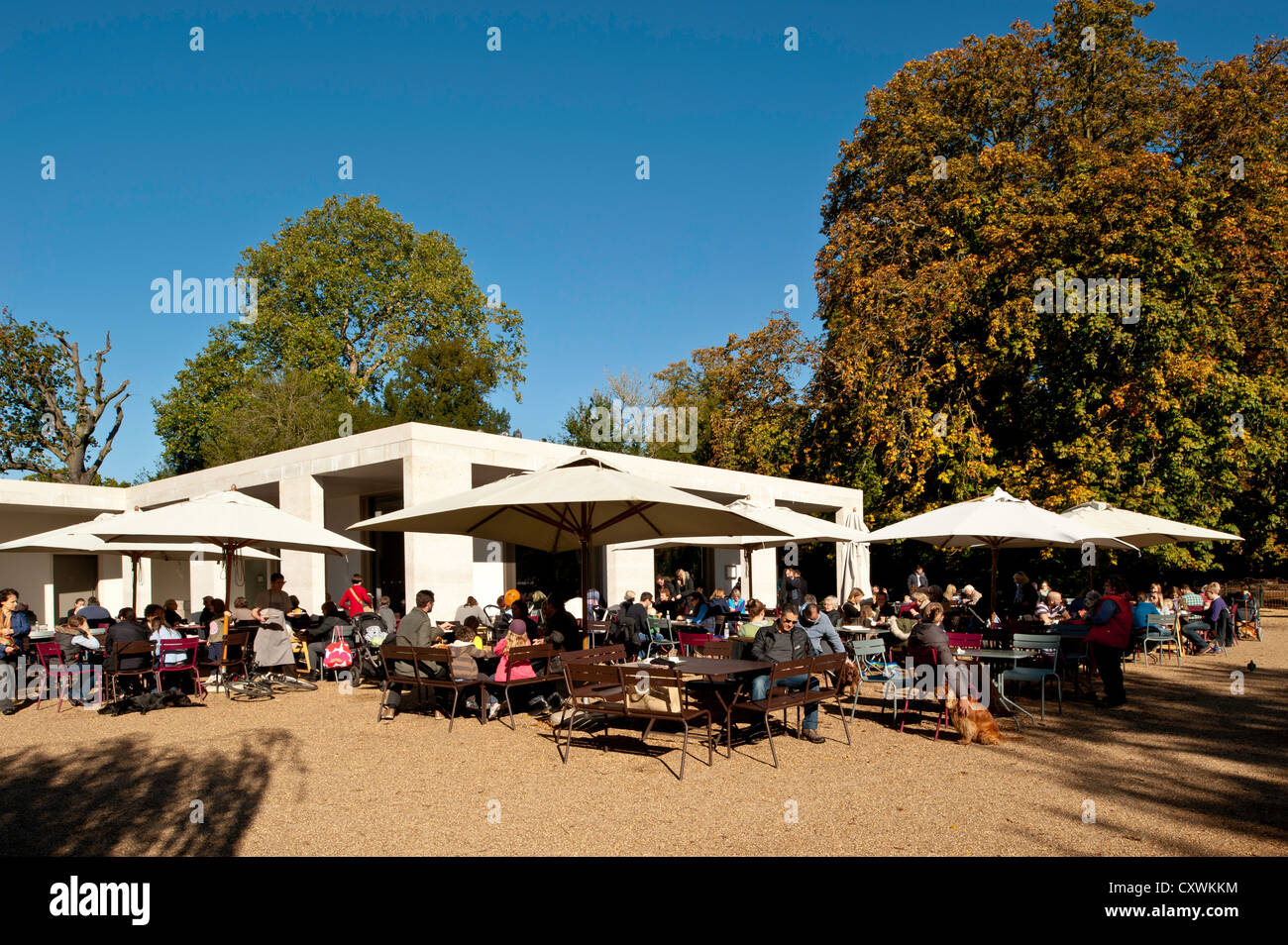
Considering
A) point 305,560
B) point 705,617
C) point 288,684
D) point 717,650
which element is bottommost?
point 288,684

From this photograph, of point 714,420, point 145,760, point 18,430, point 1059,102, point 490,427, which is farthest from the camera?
point 490,427

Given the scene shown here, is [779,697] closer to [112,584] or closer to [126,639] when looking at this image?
[126,639]

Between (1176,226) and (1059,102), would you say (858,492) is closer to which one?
(1176,226)

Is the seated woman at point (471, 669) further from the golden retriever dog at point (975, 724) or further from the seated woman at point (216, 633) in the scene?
the golden retriever dog at point (975, 724)

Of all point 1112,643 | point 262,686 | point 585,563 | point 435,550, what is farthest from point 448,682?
point 1112,643

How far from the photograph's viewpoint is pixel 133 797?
6.05m

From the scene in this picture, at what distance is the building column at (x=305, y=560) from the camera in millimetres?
16672

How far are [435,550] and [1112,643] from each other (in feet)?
33.1

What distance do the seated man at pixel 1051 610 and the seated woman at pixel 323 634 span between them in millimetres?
9760

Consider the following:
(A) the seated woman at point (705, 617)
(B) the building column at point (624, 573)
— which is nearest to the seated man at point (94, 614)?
(A) the seated woman at point (705, 617)

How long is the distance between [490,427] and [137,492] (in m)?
17.5

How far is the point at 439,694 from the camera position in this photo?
32.2 feet
